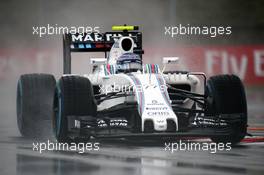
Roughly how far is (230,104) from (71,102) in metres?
2.22

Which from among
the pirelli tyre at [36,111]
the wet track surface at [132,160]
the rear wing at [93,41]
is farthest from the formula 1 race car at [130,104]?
the rear wing at [93,41]

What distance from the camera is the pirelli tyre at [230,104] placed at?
11.8 metres

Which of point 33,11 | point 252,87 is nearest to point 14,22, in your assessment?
point 33,11

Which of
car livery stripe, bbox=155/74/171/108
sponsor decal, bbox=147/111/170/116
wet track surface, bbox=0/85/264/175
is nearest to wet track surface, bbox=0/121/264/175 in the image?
wet track surface, bbox=0/85/264/175

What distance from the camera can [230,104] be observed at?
39.0ft

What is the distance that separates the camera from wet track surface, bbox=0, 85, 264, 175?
9.14 meters

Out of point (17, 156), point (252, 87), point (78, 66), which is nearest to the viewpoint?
point (17, 156)

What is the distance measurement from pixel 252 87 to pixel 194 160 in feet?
55.0

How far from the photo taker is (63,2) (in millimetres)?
37281

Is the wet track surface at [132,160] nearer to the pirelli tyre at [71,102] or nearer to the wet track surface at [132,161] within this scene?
the wet track surface at [132,161]

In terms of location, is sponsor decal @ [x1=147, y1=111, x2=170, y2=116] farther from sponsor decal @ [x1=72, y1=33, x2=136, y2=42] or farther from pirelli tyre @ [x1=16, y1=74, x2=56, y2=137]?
sponsor decal @ [x1=72, y1=33, x2=136, y2=42]

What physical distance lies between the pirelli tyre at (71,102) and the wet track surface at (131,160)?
18.5 inches

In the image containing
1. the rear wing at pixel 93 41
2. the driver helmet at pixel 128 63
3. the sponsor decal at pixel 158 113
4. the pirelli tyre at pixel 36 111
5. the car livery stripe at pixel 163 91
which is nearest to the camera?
the sponsor decal at pixel 158 113

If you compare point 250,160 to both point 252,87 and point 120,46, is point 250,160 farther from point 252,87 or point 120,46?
point 252,87
